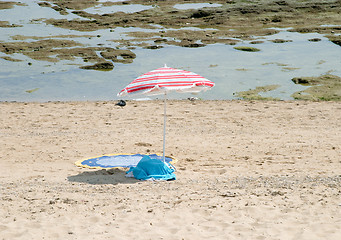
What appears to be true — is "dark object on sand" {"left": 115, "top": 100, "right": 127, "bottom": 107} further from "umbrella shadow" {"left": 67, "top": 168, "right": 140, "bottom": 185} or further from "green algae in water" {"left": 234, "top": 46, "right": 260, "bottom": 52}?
"green algae in water" {"left": 234, "top": 46, "right": 260, "bottom": 52}

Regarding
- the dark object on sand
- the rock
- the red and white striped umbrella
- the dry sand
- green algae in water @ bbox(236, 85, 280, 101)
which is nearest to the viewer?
the dry sand

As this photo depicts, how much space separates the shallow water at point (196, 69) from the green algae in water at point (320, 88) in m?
0.39

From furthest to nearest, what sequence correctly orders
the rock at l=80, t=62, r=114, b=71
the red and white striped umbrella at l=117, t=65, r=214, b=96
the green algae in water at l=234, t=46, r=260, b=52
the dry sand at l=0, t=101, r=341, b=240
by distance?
the green algae in water at l=234, t=46, r=260, b=52 → the rock at l=80, t=62, r=114, b=71 → the red and white striped umbrella at l=117, t=65, r=214, b=96 → the dry sand at l=0, t=101, r=341, b=240

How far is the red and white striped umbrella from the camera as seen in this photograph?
8323 mm

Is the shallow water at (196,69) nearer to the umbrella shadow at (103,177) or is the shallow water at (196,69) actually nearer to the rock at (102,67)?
the rock at (102,67)

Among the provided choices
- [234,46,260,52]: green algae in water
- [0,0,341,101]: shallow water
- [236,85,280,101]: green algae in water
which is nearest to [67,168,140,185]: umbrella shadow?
[0,0,341,101]: shallow water

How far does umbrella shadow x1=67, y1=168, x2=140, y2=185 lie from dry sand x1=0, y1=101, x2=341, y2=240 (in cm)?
2

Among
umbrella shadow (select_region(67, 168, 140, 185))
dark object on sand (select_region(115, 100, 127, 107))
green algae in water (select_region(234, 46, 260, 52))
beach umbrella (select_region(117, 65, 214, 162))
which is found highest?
beach umbrella (select_region(117, 65, 214, 162))

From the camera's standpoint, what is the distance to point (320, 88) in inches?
664

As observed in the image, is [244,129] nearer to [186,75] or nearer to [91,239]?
[186,75]

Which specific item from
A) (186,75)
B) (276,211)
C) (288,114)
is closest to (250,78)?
(288,114)

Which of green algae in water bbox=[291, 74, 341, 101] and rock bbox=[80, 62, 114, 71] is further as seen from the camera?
rock bbox=[80, 62, 114, 71]

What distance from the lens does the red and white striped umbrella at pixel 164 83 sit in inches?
328

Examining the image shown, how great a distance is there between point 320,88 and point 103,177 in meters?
10.4
